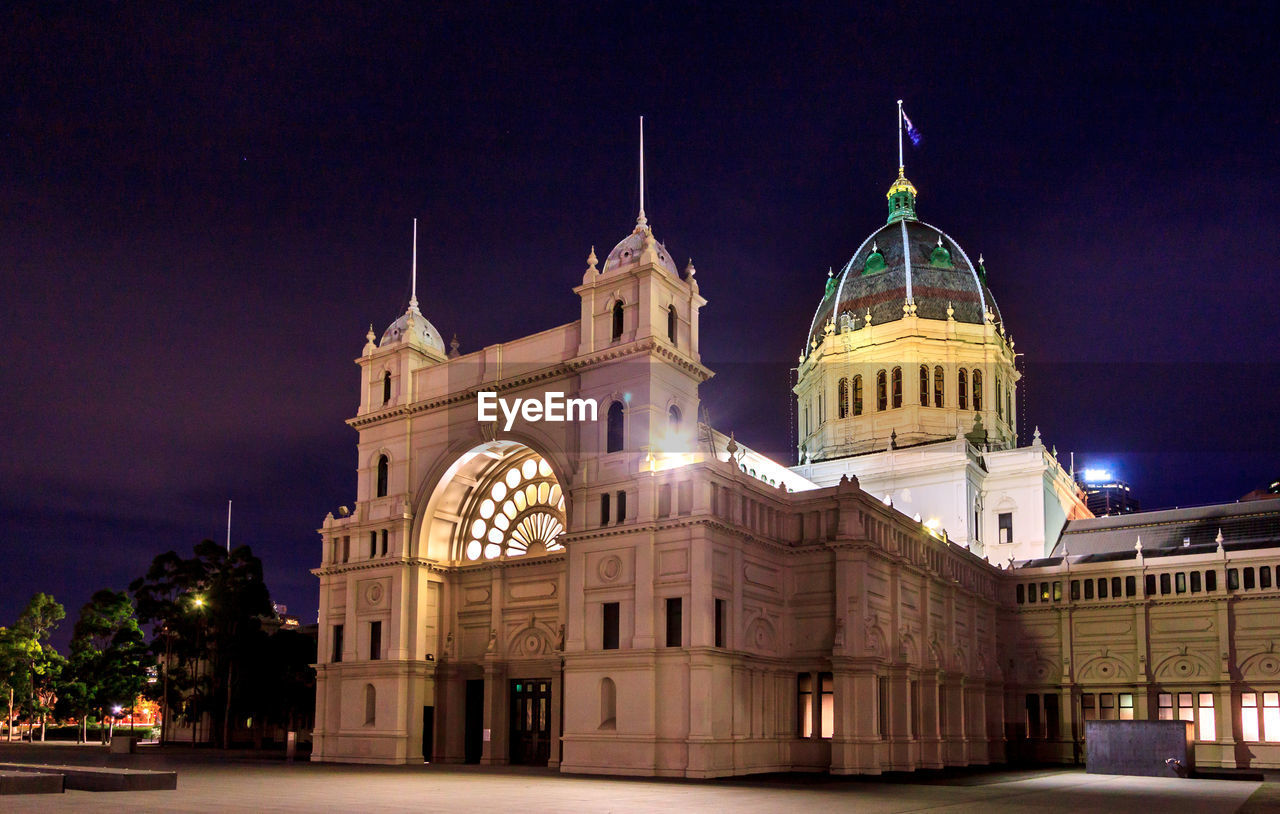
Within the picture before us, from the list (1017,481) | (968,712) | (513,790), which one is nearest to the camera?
(513,790)

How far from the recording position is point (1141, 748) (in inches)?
1852

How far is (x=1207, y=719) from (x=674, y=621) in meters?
35.6

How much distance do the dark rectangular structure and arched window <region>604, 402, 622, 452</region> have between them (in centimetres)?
2278

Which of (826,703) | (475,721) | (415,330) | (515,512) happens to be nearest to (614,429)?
(515,512)

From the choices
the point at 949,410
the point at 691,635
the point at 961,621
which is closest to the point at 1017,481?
the point at 949,410

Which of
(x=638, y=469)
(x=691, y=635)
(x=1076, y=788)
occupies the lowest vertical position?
(x=1076, y=788)

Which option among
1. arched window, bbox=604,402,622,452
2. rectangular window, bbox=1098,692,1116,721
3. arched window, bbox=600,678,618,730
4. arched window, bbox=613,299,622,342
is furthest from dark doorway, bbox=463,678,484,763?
rectangular window, bbox=1098,692,1116,721

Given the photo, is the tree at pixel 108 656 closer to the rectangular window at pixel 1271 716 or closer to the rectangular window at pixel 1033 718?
the rectangular window at pixel 1033 718

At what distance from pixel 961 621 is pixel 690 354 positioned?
23384 mm

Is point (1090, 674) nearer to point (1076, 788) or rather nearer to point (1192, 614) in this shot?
point (1192, 614)

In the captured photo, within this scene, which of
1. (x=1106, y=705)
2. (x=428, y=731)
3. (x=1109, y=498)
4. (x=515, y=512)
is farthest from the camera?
(x=1109, y=498)

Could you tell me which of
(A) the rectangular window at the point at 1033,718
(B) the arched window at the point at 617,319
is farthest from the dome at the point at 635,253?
(A) the rectangular window at the point at 1033,718

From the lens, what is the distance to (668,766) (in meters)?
40.9

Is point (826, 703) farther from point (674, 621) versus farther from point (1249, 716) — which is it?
point (1249, 716)
